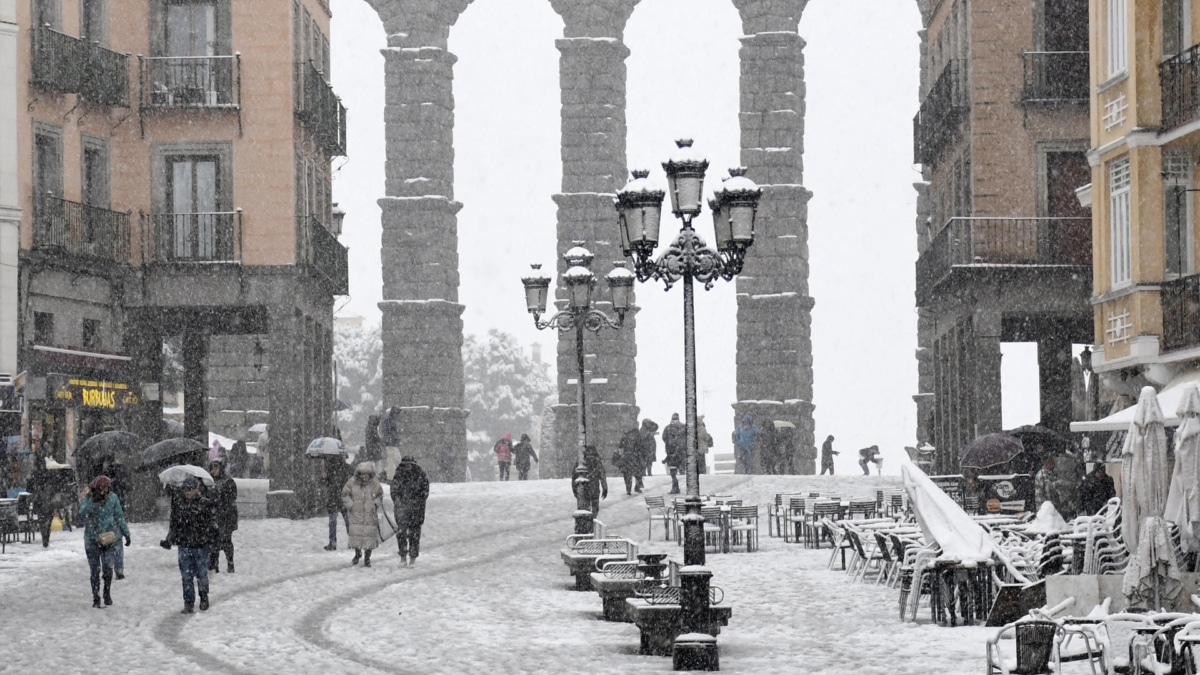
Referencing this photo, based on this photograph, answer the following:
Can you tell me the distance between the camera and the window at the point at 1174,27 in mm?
28188

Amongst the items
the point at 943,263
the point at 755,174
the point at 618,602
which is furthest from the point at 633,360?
the point at 618,602

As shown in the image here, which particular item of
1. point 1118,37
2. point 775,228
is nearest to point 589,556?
point 1118,37

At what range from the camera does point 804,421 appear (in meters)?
53.6

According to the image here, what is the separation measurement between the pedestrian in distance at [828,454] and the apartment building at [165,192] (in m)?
19.5

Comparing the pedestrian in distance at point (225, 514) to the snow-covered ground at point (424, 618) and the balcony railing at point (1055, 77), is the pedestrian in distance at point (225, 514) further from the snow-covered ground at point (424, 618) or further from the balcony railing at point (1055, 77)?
the balcony railing at point (1055, 77)

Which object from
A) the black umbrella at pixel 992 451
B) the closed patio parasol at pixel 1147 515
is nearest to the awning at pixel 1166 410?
the black umbrella at pixel 992 451

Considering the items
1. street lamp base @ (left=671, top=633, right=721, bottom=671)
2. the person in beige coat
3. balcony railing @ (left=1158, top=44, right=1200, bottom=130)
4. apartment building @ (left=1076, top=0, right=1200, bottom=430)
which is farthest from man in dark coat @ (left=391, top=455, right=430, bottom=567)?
street lamp base @ (left=671, top=633, right=721, bottom=671)

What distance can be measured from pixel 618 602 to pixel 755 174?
3524cm

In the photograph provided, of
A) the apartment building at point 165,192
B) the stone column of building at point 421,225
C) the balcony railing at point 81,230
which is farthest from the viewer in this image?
the stone column of building at point 421,225

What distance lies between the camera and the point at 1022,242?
121 ft

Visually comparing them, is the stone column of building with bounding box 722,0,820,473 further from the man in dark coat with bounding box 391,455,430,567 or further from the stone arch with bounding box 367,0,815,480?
the man in dark coat with bounding box 391,455,430,567

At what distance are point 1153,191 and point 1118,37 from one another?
2.32m

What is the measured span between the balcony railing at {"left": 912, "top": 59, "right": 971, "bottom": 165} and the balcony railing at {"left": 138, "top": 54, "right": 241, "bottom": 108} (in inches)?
501

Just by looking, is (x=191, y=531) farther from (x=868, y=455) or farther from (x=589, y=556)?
(x=868, y=455)
